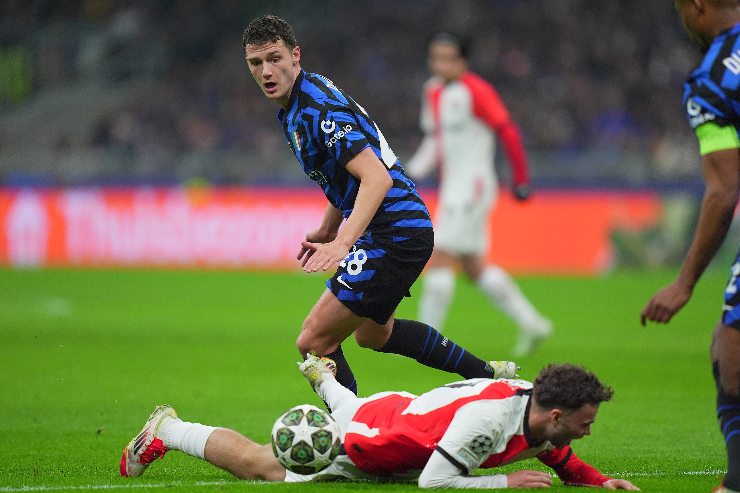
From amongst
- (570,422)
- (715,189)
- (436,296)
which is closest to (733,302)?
(715,189)

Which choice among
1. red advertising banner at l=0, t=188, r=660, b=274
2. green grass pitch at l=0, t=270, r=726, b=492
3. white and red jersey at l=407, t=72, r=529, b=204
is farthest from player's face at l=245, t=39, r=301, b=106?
red advertising banner at l=0, t=188, r=660, b=274

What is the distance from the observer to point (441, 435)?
17.3ft

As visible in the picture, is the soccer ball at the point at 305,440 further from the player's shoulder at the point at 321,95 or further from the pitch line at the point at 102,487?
the player's shoulder at the point at 321,95

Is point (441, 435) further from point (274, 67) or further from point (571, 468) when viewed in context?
point (274, 67)

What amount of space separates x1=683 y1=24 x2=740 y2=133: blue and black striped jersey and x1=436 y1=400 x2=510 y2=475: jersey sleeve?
1.48 m

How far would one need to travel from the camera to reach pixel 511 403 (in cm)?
517

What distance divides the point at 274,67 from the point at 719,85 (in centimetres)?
241

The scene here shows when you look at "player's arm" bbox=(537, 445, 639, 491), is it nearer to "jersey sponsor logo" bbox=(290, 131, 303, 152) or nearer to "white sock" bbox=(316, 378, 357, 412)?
"white sock" bbox=(316, 378, 357, 412)

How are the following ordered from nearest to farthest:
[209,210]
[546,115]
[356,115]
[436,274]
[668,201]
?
[356,115], [436,274], [668,201], [209,210], [546,115]

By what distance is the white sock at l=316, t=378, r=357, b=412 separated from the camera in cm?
560

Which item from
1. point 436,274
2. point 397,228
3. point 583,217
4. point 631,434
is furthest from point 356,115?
point 583,217

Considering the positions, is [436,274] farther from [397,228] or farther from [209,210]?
[209,210]

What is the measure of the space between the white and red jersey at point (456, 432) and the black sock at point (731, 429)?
2.33 ft

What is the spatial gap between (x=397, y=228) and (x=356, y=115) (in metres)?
0.63
